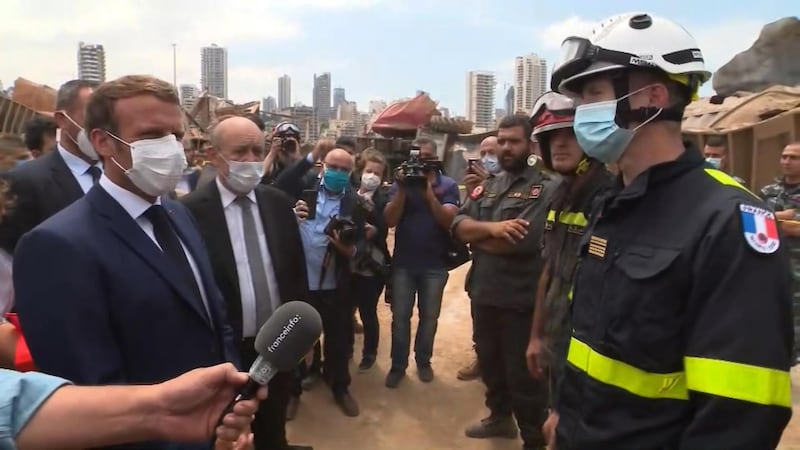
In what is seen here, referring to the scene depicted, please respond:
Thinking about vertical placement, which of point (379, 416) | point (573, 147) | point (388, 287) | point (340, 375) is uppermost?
point (573, 147)

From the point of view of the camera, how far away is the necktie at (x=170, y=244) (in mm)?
2127

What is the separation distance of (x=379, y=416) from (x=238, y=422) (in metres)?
3.90

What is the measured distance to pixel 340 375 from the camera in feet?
17.1

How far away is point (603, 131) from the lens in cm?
197

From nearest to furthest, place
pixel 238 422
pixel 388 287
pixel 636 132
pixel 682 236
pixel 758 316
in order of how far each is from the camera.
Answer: pixel 238 422 → pixel 758 316 → pixel 682 236 → pixel 636 132 → pixel 388 287

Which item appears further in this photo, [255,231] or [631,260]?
[255,231]

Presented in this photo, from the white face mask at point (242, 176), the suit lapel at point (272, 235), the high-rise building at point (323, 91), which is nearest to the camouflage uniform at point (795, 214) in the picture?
the suit lapel at point (272, 235)

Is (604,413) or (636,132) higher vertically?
(636,132)

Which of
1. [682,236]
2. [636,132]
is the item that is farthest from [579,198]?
[682,236]

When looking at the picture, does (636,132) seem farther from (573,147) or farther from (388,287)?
(388,287)

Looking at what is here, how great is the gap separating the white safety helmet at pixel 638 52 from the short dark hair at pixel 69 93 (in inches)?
112

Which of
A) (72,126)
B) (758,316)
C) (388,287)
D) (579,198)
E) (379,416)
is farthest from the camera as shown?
(388,287)

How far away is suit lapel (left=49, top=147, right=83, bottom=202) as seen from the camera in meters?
3.22

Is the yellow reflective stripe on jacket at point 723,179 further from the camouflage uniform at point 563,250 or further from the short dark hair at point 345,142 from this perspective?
the short dark hair at point 345,142
